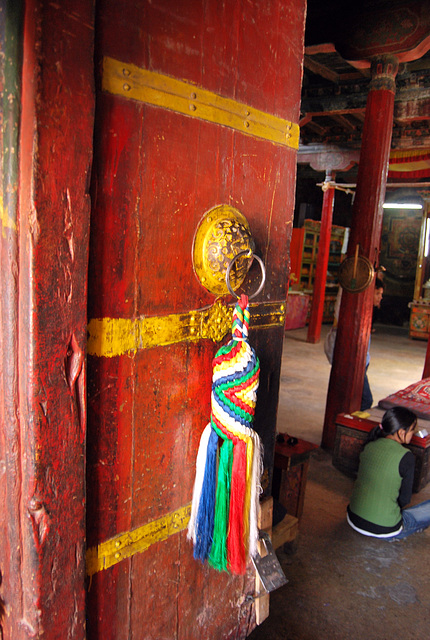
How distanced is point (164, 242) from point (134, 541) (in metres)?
0.78

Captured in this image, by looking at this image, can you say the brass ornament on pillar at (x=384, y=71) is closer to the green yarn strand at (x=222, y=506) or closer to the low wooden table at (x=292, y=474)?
the low wooden table at (x=292, y=474)

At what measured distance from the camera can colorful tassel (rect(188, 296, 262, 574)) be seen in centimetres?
120

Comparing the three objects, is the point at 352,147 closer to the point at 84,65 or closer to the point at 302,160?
the point at 302,160

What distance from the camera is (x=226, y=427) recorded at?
1.23 m

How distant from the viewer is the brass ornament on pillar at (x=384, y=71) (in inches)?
160

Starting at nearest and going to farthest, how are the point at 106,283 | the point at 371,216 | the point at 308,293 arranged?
the point at 106,283 → the point at 371,216 → the point at 308,293

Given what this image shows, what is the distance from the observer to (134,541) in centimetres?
122

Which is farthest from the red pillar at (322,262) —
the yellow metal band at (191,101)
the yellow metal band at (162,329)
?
the yellow metal band at (162,329)

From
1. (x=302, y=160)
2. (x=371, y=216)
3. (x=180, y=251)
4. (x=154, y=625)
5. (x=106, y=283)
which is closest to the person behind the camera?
(x=106, y=283)

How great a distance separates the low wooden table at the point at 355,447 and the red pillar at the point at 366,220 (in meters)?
0.39

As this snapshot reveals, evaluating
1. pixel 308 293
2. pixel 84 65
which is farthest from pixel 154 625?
Answer: pixel 308 293

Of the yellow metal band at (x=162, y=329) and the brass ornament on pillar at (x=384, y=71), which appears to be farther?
the brass ornament on pillar at (x=384, y=71)

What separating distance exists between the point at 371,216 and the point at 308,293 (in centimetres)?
813

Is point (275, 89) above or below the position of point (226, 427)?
above
